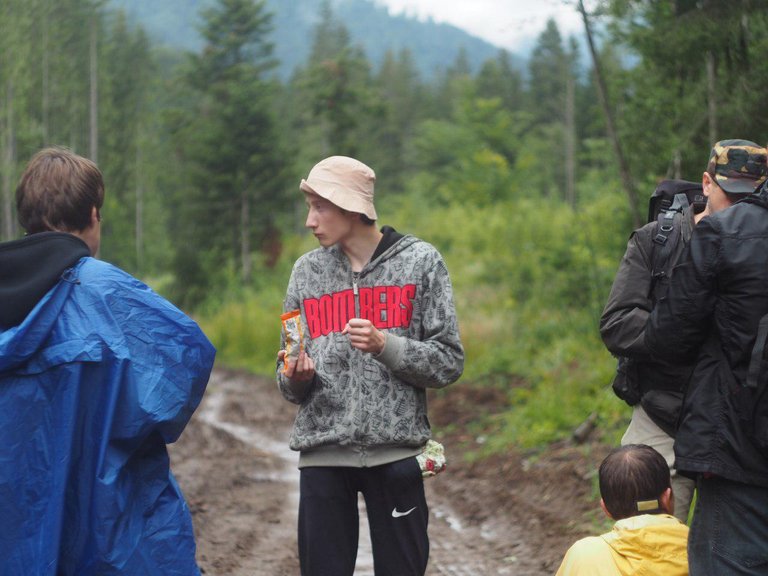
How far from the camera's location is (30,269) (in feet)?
9.87

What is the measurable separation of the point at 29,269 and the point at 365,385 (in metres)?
1.34

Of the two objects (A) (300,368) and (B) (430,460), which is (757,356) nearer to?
(B) (430,460)

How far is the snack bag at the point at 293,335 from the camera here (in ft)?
12.0

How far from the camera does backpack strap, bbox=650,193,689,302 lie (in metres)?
3.69

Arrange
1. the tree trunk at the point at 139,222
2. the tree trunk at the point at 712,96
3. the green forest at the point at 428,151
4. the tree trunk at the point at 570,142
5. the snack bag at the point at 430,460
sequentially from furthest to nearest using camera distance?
the tree trunk at the point at 570,142
the tree trunk at the point at 139,222
the green forest at the point at 428,151
the tree trunk at the point at 712,96
the snack bag at the point at 430,460

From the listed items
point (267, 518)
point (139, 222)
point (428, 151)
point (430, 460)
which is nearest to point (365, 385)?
point (430, 460)

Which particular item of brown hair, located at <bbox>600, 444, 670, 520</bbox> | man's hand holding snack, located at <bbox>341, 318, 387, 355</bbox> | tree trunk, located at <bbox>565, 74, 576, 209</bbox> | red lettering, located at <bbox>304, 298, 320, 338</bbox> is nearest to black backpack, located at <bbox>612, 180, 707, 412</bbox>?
brown hair, located at <bbox>600, 444, 670, 520</bbox>

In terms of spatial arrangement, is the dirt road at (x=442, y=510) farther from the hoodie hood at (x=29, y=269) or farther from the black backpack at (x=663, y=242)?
the hoodie hood at (x=29, y=269)

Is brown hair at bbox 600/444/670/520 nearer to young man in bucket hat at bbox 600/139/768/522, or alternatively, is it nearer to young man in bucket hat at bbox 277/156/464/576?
young man in bucket hat at bbox 600/139/768/522

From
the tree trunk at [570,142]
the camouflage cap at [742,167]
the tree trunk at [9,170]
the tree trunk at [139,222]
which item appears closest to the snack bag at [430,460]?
the camouflage cap at [742,167]

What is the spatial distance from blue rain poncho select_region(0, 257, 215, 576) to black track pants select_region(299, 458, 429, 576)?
792mm

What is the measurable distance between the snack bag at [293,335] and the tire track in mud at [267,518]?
294cm

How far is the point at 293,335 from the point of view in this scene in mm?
3670

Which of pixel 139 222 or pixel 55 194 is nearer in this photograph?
pixel 55 194
